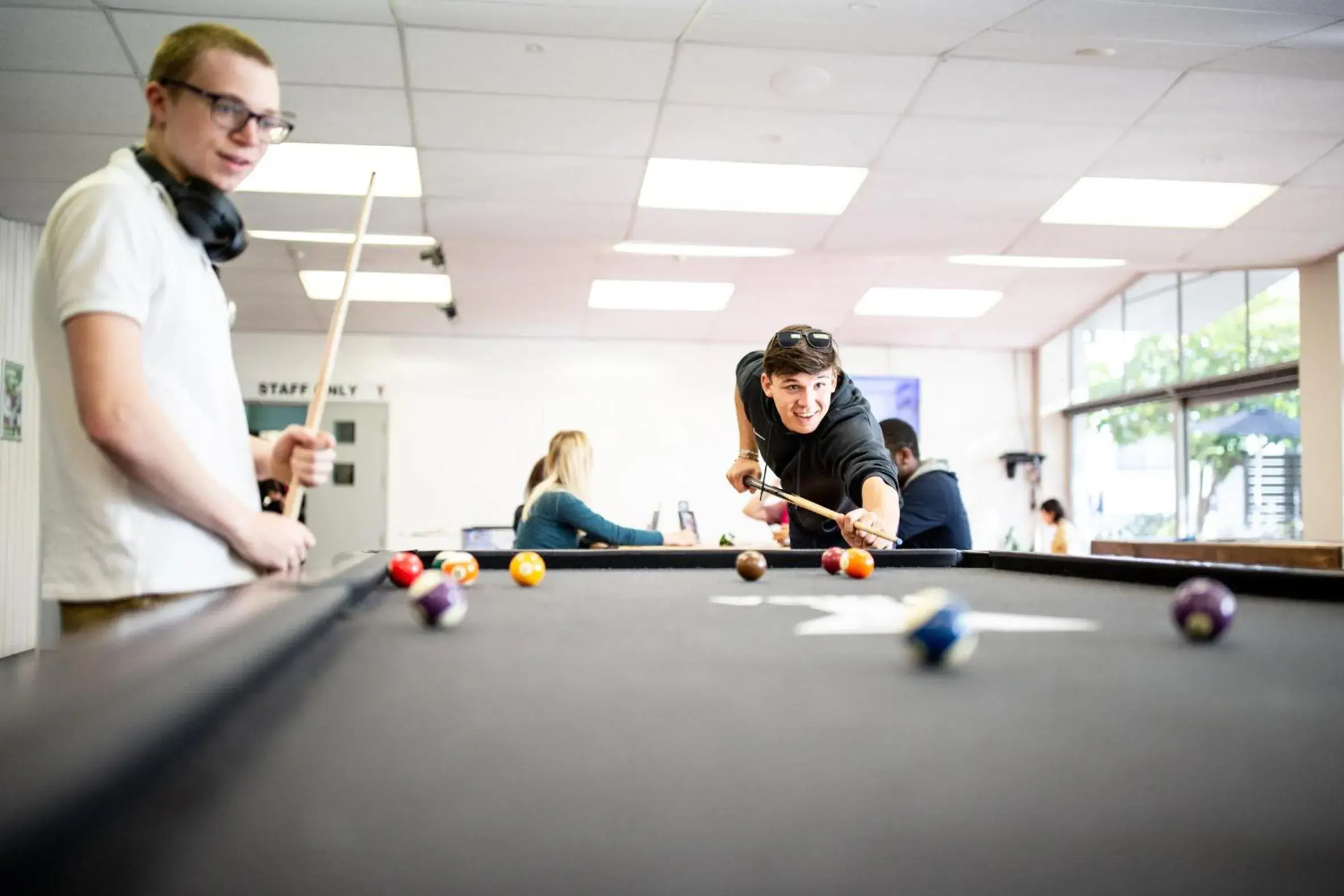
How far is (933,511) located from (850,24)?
1843 mm

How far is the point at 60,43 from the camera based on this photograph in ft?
12.6

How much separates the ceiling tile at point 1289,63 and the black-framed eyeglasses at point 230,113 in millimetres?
3968

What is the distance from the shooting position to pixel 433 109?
178 inches

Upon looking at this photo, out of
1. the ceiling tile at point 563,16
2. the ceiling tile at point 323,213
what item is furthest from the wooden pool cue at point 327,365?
the ceiling tile at point 323,213

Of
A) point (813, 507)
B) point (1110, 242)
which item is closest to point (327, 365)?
point (813, 507)

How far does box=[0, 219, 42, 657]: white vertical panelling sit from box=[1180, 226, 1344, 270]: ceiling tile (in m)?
7.14

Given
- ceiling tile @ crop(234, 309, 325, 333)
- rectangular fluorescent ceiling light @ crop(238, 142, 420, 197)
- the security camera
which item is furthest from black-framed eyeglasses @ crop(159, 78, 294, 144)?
ceiling tile @ crop(234, 309, 325, 333)

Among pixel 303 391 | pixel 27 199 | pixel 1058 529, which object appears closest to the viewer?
pixel 27 199

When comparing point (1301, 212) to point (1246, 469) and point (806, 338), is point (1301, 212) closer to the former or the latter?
point (1246, 469)

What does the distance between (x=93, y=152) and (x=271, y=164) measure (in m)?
0.80

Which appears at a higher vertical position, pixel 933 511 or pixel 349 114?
pixel 349 114

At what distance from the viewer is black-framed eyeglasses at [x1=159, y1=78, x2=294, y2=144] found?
144 centimetres

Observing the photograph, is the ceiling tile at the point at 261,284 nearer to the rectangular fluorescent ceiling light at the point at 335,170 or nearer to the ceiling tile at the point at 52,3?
the rectangular fluorescent ceiling light at the point at 335,170

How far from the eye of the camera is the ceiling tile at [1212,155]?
4887 millimetres
